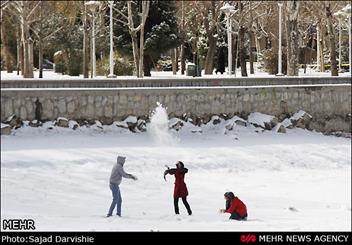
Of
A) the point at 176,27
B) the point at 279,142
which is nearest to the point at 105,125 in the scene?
the point at 279,142

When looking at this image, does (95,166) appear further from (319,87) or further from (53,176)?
(319,87)

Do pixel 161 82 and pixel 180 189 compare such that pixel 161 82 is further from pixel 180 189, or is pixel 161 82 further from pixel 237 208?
pixel 237 208

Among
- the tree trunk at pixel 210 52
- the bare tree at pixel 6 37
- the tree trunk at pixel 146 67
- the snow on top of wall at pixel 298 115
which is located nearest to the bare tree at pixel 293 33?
the snow on top of wall at pixel 298 115

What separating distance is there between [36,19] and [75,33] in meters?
9.85

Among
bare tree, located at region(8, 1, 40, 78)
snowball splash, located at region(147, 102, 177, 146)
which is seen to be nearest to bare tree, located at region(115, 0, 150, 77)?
bare tree, located at region(8, 1, 40, 78)

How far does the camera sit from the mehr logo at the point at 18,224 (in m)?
9.90

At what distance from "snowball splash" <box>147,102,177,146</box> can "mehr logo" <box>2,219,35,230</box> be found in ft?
26.5

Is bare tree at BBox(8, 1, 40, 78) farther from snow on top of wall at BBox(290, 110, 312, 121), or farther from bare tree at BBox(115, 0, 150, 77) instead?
snow on top of wall at BBox(290, 110, 312, 121)

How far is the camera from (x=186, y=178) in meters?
15.8

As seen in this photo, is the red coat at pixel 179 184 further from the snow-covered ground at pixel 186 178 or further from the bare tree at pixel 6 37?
the bare tree at pixel 6 37

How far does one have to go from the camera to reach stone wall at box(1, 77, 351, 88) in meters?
20.4

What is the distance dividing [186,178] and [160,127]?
12.0ft
